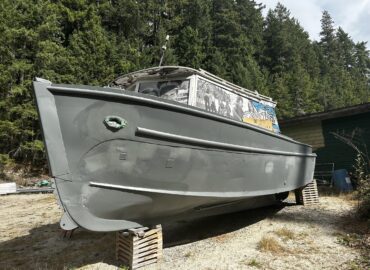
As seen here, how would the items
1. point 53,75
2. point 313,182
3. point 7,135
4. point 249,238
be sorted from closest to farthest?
point 249,238, point 313,182, point 7,135, point 53,75

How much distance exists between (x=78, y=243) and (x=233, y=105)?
146 inches

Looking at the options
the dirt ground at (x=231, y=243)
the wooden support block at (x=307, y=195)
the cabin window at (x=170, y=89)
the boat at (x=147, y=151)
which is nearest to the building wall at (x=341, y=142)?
the wooden support block at (x=307, y=195)

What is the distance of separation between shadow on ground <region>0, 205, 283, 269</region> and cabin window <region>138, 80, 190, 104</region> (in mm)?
2401

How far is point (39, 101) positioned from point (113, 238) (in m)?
3.34

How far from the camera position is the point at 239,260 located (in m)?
4.67

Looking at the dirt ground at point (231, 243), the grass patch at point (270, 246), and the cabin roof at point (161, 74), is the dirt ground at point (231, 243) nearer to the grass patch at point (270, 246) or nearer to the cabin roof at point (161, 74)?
the grass patch at point (270, 246)

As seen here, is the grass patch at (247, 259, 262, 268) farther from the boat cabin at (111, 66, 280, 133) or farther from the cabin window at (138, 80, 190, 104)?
the cabin window at (138, 80, 190, 104)

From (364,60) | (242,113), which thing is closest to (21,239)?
(242,113)

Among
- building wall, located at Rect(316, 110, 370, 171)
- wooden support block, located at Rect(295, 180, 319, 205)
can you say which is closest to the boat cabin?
wooden support block, located at Rect(295, 180, 319, 205)

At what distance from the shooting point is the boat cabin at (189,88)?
206 inches

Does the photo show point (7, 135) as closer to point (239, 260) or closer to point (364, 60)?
point (239, 260)

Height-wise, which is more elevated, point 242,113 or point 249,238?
point 242,113

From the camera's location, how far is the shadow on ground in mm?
4855

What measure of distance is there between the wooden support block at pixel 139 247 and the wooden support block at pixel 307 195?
4.84 m
